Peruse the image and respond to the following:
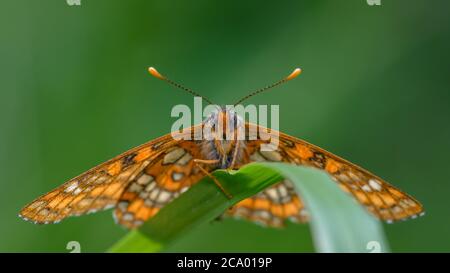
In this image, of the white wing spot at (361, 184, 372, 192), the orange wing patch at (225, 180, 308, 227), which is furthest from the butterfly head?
the white wing spot at (361, 184, 372, 192)

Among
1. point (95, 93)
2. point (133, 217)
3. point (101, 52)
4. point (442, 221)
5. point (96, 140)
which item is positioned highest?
point (101, 52)

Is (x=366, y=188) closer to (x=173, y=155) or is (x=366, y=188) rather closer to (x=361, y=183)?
(x=361, y=183)

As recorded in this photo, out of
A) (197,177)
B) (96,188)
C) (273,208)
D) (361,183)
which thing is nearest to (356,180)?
(361,183)

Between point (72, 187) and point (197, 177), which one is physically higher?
point (72, 187)

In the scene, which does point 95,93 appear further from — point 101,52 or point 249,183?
point 249,183

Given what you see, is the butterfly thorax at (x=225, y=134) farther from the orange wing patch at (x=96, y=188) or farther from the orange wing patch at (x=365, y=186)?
the orange wing patch at (x=365, y=186)
